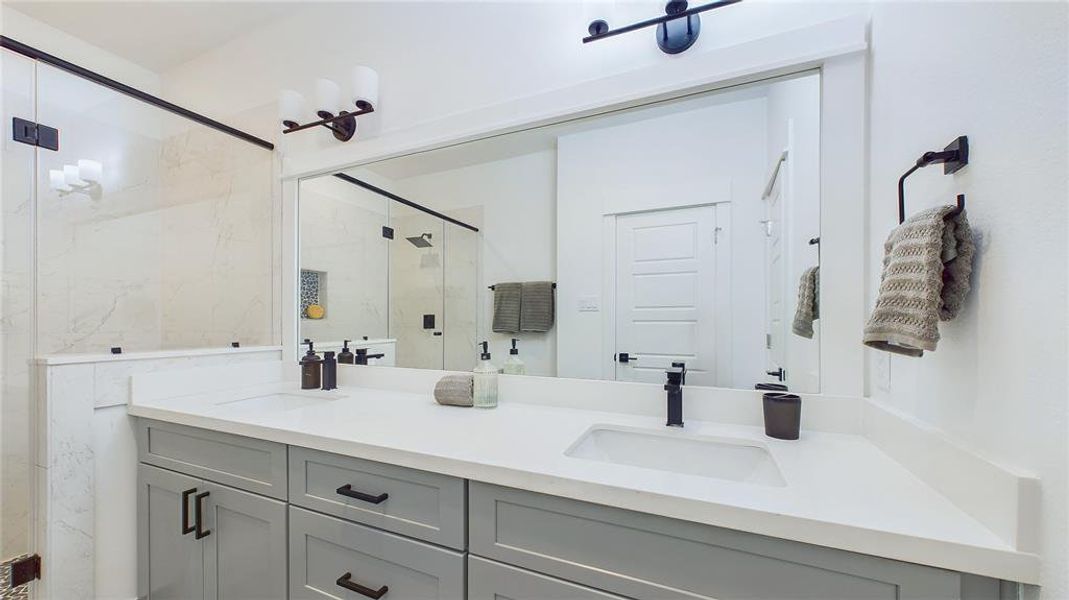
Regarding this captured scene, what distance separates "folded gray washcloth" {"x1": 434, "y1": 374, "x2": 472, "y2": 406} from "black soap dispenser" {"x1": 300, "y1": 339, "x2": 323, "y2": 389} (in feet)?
2.23

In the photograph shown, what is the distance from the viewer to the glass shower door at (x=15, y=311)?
144cm

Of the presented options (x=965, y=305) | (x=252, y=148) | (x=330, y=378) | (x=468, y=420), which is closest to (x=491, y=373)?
(x=468, y=420)

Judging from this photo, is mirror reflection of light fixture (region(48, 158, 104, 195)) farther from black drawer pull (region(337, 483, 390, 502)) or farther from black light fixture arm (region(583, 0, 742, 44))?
black light fixture arm (region(583, 0, 742, 44))

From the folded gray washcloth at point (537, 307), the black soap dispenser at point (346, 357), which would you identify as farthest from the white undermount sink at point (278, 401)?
the folded gray washcloth at point (537, 307)

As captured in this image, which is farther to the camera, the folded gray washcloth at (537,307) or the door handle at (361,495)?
the folded gray washcloth at (537,307)

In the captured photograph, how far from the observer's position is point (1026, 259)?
1.76ft

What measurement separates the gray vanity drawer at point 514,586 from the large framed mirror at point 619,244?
25.5 inches

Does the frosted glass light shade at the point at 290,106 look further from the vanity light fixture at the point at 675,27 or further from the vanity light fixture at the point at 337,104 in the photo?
the vanity light fixture at the point at 675,27

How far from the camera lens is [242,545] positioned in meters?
1.20

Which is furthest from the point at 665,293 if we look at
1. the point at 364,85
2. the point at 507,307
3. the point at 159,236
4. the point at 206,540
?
the point at 159,236

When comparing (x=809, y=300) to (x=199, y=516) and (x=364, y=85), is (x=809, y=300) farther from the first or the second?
(x=199, y=516)

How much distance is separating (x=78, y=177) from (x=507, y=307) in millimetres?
1910

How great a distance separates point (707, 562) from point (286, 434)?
1.05 m

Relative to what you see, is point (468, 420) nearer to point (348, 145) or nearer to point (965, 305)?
point (965, 305)
